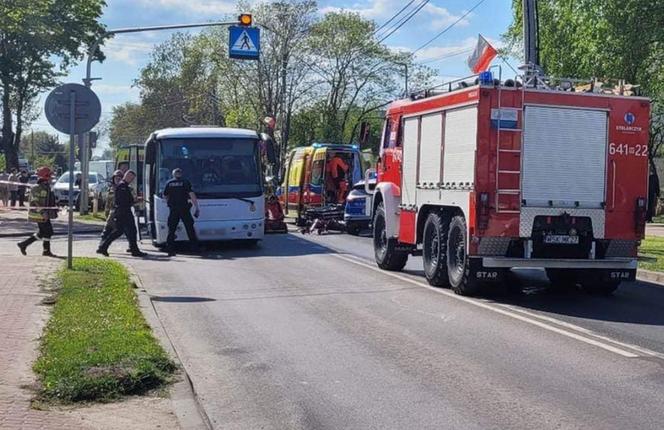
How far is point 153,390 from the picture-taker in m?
7.50

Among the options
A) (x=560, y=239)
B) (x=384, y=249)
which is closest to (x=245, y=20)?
(x=384, y=249)

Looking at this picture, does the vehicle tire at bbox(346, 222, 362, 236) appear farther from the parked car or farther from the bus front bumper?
the bus front bumper

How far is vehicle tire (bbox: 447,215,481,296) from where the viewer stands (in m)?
13.0

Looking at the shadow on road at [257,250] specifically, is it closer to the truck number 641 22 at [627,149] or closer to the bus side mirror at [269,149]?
the bus side mirror at [269,149]

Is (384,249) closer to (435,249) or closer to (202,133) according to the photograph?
(435,249)

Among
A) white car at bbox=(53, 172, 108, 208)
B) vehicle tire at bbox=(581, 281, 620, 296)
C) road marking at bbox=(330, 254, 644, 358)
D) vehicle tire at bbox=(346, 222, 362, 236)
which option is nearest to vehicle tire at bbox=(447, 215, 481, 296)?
road marking at bbox=(330, 254, 644, 358)

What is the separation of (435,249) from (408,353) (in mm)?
5191

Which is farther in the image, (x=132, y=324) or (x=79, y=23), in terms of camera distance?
(x=79, y=23)

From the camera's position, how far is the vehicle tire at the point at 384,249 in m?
16.4

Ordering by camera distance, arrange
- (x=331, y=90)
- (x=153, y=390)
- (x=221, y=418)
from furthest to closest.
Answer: (x=331, y=90) < (x=153, y=390) < (x=221, y=418)

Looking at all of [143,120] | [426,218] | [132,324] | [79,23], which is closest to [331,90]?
[79,23]

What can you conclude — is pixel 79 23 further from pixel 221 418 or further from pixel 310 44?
pixel 221 418

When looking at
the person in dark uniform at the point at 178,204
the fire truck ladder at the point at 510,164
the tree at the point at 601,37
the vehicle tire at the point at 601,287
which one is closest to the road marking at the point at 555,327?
the fire truck ladder at the point at 510,164

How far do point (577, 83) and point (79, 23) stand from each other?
1137 inches
